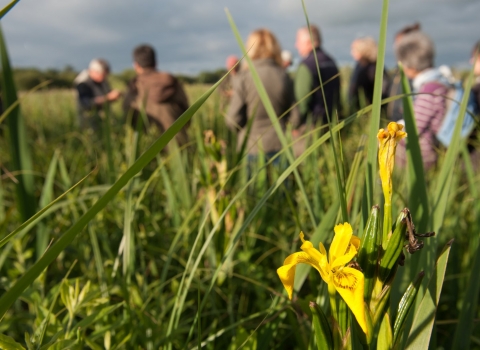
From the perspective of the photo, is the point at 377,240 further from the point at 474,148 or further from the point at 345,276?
the point at 474,148

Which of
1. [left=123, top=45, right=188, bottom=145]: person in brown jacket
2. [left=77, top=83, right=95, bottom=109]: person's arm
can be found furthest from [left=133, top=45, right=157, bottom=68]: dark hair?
[left=77, top=83, right=95, bottom=109]: person's arm

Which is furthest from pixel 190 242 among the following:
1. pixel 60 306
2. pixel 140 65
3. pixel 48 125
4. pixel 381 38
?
pixel 48 125

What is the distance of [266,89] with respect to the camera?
9.00ft

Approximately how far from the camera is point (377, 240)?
44 cm

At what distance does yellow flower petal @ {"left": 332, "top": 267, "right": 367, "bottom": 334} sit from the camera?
40 cm

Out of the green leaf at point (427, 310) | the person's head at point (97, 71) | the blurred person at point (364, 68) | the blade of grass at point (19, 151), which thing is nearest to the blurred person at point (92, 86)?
the person's head at point (97, 71)

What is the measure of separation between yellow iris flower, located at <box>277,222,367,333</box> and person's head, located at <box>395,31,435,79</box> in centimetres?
244

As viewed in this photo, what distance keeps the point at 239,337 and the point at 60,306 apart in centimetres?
40

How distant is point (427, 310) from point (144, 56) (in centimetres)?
323

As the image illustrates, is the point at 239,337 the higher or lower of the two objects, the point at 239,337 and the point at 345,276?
the lower

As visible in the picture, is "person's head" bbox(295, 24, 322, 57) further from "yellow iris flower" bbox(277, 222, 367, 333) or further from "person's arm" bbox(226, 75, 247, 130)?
"yellow iris flower" bbox(277, 222, 367, 333)

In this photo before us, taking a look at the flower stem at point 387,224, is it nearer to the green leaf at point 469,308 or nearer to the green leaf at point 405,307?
the green leaf at point 405,307

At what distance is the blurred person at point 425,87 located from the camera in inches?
86.7

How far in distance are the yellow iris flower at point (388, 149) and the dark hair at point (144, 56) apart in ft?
10.5
